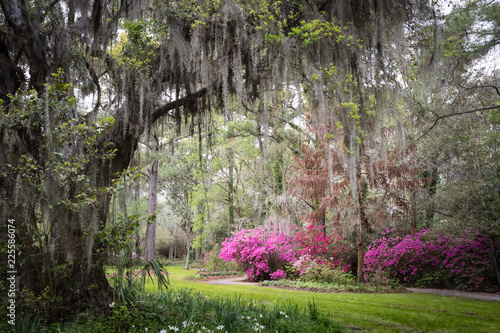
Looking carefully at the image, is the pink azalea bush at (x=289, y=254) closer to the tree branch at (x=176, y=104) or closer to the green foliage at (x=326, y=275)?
the green foliage at (x=326, y=275)

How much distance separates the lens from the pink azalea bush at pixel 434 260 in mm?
6824

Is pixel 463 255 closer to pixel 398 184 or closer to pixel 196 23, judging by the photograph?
pixel 398 184

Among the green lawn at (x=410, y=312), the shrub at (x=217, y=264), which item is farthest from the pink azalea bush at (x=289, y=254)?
the shrub at (x=217, y=264)

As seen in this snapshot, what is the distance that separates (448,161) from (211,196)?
943 cm

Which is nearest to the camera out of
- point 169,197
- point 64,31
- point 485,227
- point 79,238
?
point 79,238

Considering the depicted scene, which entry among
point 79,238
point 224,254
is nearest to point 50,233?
point 79,238

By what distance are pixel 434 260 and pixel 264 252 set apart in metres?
4.44

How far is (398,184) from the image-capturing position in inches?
312

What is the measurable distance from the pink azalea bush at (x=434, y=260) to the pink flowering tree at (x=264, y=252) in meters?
2.33

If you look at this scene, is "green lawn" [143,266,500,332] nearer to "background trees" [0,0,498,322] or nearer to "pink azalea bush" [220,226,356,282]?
"background trees" [0,0,498,322]

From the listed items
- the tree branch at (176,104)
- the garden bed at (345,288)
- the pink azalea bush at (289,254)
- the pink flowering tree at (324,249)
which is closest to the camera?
the tree branch at (176,104)

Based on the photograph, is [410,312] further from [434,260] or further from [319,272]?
[434,260]

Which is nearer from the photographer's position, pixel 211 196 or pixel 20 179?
pixel 20 179

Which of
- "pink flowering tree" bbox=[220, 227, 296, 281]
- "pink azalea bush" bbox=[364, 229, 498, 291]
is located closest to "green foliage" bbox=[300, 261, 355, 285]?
"pink azalea bush" bbox=[364, 229, 498, 291]
